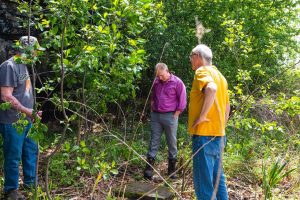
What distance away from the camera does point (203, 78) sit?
11.7 ft

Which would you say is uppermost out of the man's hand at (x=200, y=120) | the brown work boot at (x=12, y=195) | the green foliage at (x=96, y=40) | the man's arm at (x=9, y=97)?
the green foliage at (x=96, y=40)

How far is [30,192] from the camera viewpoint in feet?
14.5

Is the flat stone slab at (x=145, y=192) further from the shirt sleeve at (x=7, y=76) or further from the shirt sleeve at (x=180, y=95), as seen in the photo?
the shirt sleeve at (x=7, y=76)

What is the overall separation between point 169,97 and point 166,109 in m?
0.20

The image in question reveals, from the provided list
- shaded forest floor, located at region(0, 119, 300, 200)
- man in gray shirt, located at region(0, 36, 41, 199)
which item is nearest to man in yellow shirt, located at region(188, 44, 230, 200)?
shaded forest floor, located at region(0, 119, 300, 200)

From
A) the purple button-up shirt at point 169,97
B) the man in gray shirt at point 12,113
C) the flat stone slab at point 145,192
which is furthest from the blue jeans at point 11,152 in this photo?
the purple button-up shirt at point 169,97

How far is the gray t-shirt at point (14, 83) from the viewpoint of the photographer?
3.94 meters

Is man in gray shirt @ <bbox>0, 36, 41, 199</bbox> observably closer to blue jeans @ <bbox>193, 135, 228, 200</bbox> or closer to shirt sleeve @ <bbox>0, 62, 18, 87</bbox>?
shirt sleeve @ <bbox>0, 62, 18, 87</bbox>

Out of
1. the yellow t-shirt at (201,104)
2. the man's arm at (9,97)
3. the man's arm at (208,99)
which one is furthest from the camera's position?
the man's arm at (9,97)

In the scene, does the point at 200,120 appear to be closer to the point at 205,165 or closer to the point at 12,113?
the point at 205,165

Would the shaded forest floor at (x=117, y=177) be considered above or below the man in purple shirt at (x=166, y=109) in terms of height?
below

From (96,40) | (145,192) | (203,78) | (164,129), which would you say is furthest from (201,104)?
→ (164,129)

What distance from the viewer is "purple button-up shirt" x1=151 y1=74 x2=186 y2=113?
5691 millimetres

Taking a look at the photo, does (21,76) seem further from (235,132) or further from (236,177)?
(235,132)
